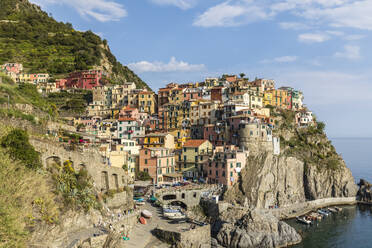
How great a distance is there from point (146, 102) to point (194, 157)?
3124cm

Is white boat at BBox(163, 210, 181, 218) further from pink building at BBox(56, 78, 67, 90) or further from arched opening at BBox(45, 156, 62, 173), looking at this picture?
pink building at BBox(56, 78, 67, 90)

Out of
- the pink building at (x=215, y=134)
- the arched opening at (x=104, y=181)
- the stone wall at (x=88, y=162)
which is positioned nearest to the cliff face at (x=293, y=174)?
the pink building at (x=215, y=134)

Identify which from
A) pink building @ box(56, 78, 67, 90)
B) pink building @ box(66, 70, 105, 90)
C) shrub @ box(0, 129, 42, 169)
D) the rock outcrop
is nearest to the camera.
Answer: shrub @ box(0, 129, 42, 169)

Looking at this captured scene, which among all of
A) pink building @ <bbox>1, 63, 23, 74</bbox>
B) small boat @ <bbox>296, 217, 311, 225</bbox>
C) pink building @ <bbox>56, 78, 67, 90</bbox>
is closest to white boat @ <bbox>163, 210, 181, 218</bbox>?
small boat @ <bbox>296, 217, 311, 225</bbox>

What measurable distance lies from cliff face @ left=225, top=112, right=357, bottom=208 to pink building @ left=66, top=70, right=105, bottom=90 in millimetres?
55768

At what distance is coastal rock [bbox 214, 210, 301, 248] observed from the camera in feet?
160

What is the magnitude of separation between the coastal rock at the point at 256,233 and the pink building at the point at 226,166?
1002cm

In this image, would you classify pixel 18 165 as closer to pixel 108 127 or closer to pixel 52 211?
pixel 52 211

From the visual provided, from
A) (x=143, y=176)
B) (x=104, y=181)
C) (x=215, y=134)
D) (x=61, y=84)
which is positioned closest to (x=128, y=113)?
(x=215, y=134)

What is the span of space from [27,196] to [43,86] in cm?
7683

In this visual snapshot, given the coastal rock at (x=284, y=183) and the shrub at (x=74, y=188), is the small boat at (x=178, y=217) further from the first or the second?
the coastal rock at (x=284, y=183)

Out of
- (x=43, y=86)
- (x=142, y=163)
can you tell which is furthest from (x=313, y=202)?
(x=43, y=86)

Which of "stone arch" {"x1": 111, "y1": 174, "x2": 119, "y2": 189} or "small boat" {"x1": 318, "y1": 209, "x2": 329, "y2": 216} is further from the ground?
"stone arch" {"x1": 111, "y1": 174, "x2": 119, "y2": 189}

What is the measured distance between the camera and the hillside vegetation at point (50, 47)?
11080 centimetres
